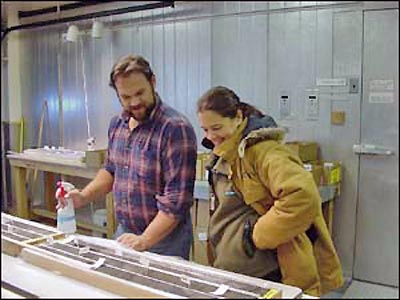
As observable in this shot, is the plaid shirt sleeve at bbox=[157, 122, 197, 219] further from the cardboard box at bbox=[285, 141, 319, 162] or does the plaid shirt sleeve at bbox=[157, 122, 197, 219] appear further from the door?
the door

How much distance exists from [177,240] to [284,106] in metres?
1.24

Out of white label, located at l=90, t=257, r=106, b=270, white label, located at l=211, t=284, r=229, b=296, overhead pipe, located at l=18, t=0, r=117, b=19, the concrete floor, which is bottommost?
the concrete floor

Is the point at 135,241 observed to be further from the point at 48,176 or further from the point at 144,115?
the point at 48,176

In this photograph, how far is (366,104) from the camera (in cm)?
228

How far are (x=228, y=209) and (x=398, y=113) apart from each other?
1.18 metres

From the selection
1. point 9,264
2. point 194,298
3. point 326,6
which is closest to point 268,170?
point 194,298

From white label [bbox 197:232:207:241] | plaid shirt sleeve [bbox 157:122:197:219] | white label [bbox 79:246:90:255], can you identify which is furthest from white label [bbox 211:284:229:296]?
white label [bbox 197:232:207:241]

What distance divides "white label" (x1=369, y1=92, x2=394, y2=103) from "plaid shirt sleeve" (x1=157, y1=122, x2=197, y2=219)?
138cm

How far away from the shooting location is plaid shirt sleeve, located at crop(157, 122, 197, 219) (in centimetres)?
110

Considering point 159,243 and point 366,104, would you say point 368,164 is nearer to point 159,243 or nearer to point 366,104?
point 366,104

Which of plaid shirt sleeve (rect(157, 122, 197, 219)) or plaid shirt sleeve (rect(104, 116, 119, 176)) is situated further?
plaid shirt sleeve (rect(104, 116, 119, 176))

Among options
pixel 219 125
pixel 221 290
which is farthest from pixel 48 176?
pixel 221 290

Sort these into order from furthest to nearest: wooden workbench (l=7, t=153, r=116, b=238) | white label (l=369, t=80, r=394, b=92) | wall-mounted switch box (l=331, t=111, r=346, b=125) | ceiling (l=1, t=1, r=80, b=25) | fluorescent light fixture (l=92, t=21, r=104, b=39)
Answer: wall-mounted switch box (l=331, t=111, r=346, b=125) < white label (l=369, t=80, r=394, b=92) < fluorescent light fixture (l=92, t=21, r=104, b=39) < wooden workbench (l=7, t=153, r=116, b=238) < ceiling (l=1, t=1, r=80, b=25)

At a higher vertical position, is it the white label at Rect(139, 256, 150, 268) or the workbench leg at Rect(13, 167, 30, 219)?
the workbench leg at Rect(13, 167, 30, 219)
